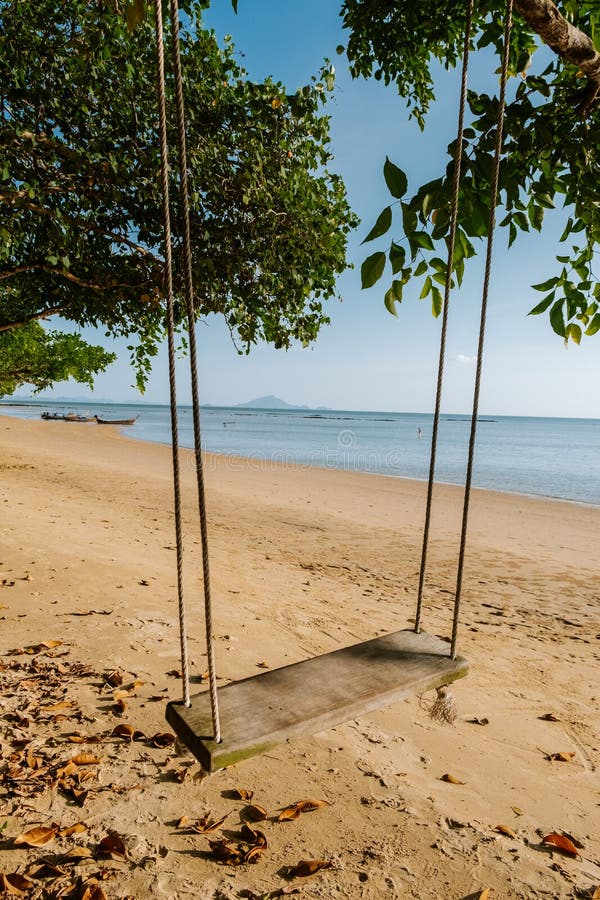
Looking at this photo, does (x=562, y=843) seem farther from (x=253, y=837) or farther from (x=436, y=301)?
(x=436, y=301)

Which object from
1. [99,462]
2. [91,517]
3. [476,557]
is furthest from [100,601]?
[99,462]

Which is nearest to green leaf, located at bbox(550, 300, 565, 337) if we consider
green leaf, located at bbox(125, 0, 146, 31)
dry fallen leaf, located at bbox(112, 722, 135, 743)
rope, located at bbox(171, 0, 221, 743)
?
rope, located at bbox(171, 0, 221, 743)

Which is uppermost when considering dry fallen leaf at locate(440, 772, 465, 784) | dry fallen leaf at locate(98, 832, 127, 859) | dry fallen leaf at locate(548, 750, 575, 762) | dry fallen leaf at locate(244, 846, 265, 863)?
dry fallen leaf at locate(98, 832, 127, 859)

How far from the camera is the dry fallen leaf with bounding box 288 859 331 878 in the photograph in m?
1.94

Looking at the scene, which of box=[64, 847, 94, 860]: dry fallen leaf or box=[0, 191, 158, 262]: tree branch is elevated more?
box=[0, 191, 158, 262]: tree branch

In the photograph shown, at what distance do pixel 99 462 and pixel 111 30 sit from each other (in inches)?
665

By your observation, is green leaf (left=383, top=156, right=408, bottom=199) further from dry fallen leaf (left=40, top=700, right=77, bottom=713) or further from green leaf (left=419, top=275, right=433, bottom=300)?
dry fallen leaf (left=40, top=700, right=77, bottom=713)

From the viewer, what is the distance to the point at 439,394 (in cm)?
235

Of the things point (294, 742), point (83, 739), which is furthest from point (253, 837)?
point (83, 739)

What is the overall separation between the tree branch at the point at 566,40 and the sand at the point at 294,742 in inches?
115

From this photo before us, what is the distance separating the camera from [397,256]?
6.11 ft

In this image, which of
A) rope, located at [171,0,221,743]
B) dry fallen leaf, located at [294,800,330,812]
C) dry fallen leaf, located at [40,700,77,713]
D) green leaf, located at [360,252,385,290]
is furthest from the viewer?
dry fallen leaf, located at [40,700,77,713]

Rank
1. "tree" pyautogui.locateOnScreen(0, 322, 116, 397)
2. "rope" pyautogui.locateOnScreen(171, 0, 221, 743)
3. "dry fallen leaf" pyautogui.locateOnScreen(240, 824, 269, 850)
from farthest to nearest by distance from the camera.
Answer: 1. "tree" pyautogui.locateOnScreen(0, 322, 116, 397)
2. "dry fallen leaf" pyautogui.locateOnScreen(240, 824, 269, 850)
3. "rope" pyautogui.locateOnScreen(171, 0, 221, 743)

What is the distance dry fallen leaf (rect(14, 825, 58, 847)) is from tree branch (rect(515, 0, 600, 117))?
354cm
